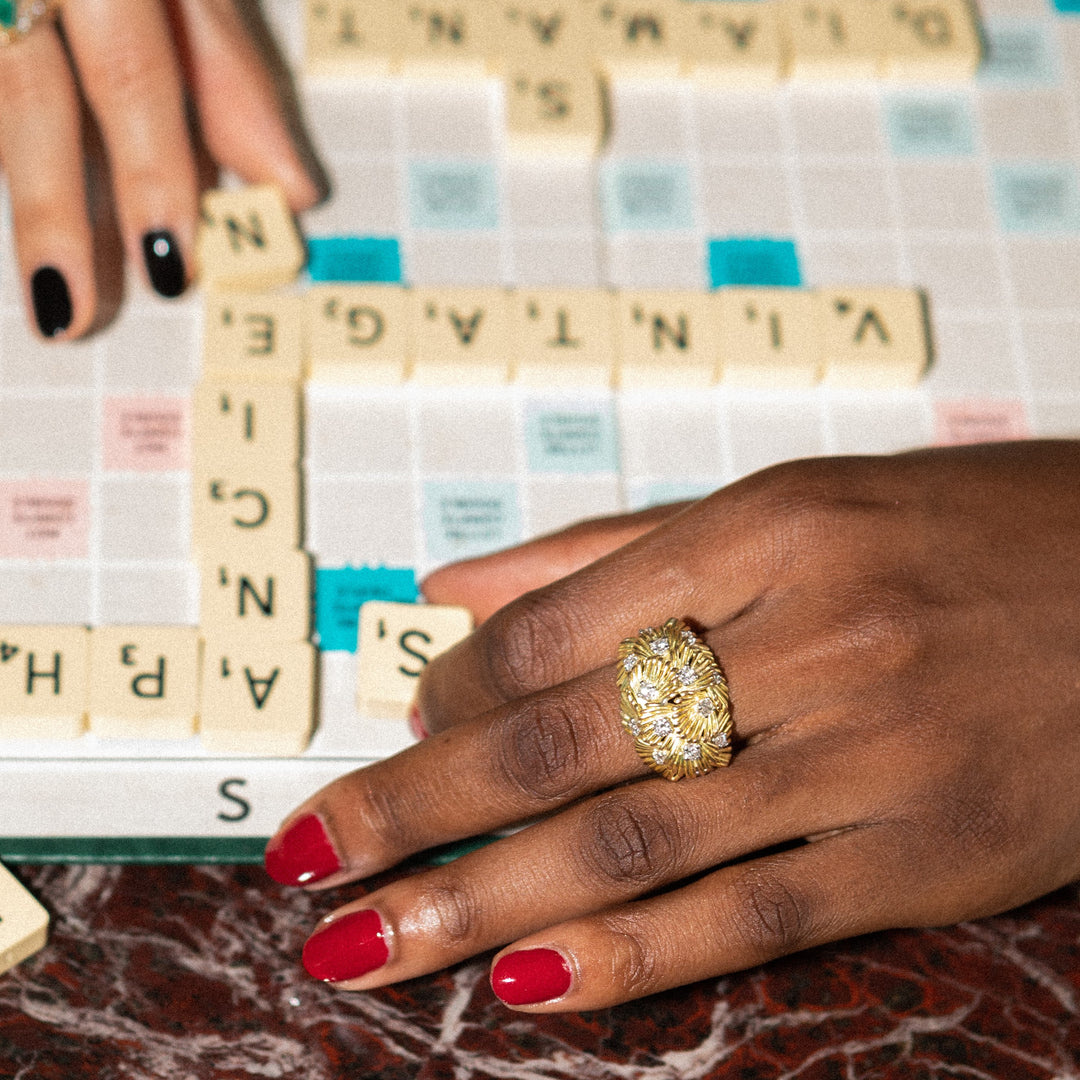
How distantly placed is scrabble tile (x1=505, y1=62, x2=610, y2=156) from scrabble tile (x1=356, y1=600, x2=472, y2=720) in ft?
1.72

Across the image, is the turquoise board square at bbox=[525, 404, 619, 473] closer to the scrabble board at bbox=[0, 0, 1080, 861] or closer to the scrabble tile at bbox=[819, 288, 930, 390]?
the scrabble board at bbox=[0, 0, 1080, 861]

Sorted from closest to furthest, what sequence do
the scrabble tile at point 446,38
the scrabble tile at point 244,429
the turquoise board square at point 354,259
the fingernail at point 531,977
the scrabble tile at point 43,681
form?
the fingernail at point 531,977
the scrabble tile at point 43,681
the scrabble tile at point 244,429
the turquoise board square at point 354,259
the scrabble tile at point 446,38

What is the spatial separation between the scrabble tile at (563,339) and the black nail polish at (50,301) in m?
0.40

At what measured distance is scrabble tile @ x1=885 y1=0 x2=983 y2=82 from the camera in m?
1.32

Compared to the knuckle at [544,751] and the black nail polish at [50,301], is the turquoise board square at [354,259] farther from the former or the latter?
the knuckle at [544,751]

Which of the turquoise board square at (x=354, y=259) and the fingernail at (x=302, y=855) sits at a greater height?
the turquoise board square at (x=354, y=259)

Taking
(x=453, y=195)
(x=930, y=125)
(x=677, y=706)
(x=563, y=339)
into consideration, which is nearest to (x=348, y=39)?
(x=453, y=195)

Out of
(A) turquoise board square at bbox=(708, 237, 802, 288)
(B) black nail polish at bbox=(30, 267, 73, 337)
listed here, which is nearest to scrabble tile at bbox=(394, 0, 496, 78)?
(A) turquoise board square at bbox=(708, 237, 802, 288)

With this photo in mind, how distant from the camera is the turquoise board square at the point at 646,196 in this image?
4.03 ft

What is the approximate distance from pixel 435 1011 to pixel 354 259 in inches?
27.2

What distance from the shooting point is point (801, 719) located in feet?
2.67

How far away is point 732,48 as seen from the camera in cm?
130

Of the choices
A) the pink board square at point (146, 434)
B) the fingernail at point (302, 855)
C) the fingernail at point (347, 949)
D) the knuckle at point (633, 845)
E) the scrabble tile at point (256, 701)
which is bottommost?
the fingernail at point (347, 949)

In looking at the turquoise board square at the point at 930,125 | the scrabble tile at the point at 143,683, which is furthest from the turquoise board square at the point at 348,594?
the turquoise board square at the point at 930,125
